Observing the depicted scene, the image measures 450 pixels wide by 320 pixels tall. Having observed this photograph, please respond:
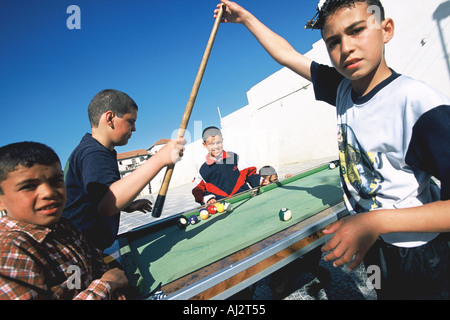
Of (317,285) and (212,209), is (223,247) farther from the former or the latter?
(317,285)

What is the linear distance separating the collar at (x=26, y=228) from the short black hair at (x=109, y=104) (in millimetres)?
905

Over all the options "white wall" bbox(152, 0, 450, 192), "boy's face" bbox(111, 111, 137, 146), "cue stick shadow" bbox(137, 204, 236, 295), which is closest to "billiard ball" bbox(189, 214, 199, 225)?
"cue stick shadow" bbox(137, 204, 236, 295)

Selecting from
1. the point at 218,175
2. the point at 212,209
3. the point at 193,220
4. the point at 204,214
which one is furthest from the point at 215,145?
the point at 193,220

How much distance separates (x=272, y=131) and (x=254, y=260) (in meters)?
14.8

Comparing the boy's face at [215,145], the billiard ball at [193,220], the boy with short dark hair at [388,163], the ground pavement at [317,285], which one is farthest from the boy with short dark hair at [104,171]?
the boy's face at [215,145]

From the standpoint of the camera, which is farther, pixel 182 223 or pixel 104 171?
pixel 182 223

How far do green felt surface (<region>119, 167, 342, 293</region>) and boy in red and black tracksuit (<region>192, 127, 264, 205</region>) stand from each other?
105cm

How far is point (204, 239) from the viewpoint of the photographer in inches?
71.5

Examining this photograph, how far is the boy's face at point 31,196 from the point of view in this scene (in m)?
0.88

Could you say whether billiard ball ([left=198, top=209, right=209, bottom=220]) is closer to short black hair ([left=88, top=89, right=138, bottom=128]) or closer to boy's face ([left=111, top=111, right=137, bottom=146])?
boy's face ([left=111, top=111, right=137, bottom=146])

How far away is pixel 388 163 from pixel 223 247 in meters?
1.11

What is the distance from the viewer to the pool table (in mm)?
1060
